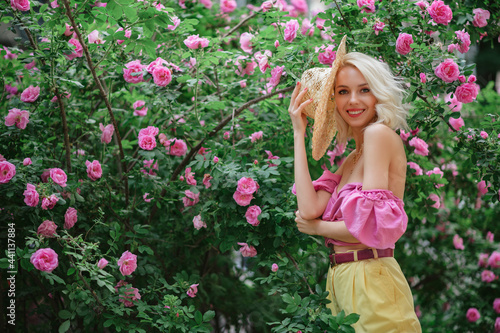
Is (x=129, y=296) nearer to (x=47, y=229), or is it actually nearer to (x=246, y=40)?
(x=47, y=229)

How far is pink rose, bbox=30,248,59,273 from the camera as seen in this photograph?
2.27 metres

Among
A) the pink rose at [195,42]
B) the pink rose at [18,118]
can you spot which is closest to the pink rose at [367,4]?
the pink rose at [195,42]

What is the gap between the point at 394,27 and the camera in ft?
8.65

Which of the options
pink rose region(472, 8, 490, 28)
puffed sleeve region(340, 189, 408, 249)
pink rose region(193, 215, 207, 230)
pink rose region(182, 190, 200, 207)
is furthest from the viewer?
pink rose region(182, 190, 200, 207)

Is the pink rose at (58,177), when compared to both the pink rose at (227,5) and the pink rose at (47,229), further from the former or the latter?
the pink rose at (227,5)

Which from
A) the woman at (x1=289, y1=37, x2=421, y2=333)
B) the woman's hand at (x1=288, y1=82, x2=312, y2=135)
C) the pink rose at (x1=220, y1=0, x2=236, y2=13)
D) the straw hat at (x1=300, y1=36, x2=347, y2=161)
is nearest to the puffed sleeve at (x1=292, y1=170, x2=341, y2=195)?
the woman at (x1=289, y1=37, x2=421, y2=333)

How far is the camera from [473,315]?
4.25 meters

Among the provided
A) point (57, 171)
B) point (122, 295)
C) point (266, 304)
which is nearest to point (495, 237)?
point (266, 304)

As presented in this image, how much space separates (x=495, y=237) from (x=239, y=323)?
2.64 metres

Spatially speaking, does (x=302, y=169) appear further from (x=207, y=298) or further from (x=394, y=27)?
(x=207, y=298)

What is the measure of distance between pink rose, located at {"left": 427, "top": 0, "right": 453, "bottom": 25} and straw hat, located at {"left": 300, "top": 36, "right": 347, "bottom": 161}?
2.23 feet

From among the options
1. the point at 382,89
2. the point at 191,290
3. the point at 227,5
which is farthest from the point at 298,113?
the point at 227,5

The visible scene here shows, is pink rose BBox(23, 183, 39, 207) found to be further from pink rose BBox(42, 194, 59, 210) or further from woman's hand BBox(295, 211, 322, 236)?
woman's hand BBox(295, 211, 322, 236)

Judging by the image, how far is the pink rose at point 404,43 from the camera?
2416 mm
